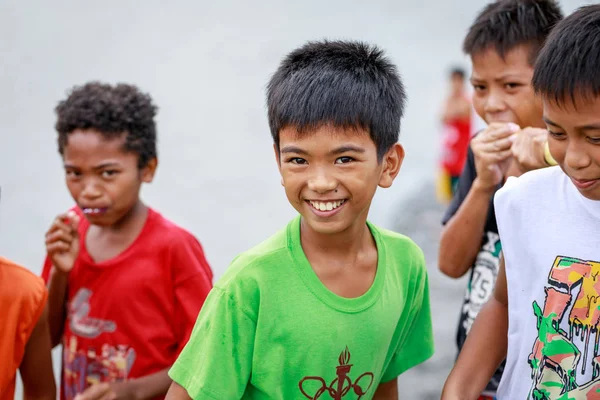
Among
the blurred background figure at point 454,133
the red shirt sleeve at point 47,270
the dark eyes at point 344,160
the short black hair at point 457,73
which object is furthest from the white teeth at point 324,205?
the short black hair at point 457,73

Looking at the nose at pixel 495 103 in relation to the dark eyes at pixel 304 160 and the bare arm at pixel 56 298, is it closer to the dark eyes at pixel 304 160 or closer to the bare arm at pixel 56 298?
the dark eyes at pixel 304 160

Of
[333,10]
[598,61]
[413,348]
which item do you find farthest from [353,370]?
[333,10]

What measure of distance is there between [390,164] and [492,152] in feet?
1.49

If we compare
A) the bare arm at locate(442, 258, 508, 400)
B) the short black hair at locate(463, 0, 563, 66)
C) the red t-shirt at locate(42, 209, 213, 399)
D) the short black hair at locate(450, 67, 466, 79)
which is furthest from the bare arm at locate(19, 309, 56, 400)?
the short black hair at locate(450, 67, 466, 79)

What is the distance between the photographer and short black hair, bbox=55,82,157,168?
2855 mm

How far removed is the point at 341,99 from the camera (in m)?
2.08

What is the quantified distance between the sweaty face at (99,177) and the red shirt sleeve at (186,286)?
0.81 ft

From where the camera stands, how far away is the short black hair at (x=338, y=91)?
2066mm

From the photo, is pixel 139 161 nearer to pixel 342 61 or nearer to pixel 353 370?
pixel 342 61

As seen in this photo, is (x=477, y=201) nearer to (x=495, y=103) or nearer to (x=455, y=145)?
(x=495, y=103)

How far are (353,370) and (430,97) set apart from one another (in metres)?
9.38

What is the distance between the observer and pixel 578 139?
71.8 inches

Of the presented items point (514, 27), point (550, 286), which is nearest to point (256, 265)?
point (550, 286)

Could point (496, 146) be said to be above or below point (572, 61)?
below
